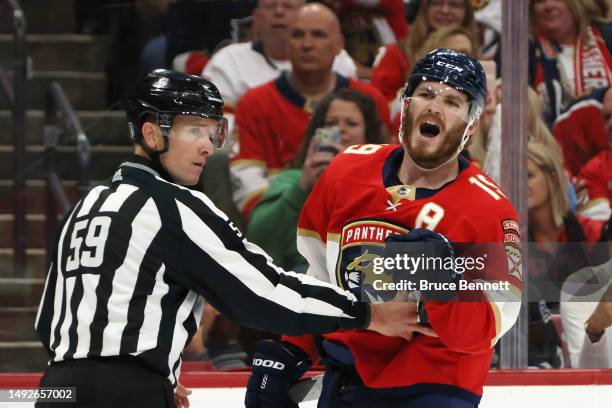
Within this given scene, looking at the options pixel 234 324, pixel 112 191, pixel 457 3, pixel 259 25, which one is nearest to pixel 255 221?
pixel 234 324

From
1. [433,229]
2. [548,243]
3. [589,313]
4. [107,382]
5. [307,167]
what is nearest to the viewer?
[107,382]

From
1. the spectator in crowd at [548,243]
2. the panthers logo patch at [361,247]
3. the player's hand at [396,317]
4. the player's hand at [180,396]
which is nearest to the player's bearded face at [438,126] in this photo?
the panthers logo patch at [361,247]

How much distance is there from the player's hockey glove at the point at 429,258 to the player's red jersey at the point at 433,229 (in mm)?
36

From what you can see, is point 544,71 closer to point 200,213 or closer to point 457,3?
point 457,3

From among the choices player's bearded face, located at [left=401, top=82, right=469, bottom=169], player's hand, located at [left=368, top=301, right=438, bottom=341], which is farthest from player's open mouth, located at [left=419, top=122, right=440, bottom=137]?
player's hand, located at [left=368, top=301, right=438, bottom=341]

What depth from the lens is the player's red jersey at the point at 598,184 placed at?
3174 mm

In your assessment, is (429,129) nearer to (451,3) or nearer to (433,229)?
(433,229)

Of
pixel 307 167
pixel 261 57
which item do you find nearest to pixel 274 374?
pixel 307 167

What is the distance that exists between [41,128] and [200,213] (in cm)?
141

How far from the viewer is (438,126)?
2193 mm

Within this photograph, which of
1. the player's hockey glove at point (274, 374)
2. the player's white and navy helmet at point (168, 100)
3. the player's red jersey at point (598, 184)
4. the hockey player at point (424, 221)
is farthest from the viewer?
the player's red jersey at point (598, 184)

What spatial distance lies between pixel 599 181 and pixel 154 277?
65.1 inches

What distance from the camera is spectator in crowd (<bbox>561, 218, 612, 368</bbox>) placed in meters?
2.94

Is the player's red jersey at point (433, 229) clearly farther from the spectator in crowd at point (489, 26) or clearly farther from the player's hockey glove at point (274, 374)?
the spectator in crowd at point (489, 26)
